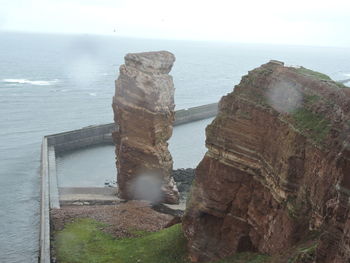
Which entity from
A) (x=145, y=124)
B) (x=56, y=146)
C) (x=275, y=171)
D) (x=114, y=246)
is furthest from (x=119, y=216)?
(x=56, y=146)

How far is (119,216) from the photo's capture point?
36781 millimetres

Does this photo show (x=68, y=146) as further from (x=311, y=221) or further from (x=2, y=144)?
(x=311, y=221)

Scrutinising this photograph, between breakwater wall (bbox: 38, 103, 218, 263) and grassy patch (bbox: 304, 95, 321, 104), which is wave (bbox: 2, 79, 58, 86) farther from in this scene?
grassy patch (bbox: 304, 95, 321, 104)

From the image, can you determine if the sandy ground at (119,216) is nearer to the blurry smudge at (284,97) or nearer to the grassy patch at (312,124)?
the blurry smudge at (284,97)

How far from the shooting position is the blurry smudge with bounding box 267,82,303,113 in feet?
66.3

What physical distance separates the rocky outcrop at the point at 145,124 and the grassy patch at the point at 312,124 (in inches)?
848

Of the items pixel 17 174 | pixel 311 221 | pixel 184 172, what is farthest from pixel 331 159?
pixel 17 174

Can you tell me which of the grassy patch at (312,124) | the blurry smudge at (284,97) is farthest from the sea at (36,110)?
the grassy patch at (312,124)

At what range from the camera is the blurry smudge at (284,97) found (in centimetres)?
2022

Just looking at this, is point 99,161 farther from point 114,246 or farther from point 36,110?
point 114,246

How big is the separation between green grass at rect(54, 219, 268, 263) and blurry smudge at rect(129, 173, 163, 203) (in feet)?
26.5

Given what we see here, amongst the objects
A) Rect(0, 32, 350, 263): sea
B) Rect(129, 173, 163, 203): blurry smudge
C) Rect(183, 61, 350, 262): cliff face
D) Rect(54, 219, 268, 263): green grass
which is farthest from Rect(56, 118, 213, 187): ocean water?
Rect(183, 61, 350, 262): cliff face

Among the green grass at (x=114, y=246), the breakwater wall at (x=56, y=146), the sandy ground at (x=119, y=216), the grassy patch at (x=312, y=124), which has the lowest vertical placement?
the breakwater wall at (x=56, y=146)

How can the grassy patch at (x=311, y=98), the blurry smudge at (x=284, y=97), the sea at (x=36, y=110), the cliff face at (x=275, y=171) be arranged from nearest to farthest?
the cliff face at (x=275, y=171) → the grassy patch at (x=311, y=98) → the blurry smudge at (x=284, y=97) → the sea at (x=36, y=110)
